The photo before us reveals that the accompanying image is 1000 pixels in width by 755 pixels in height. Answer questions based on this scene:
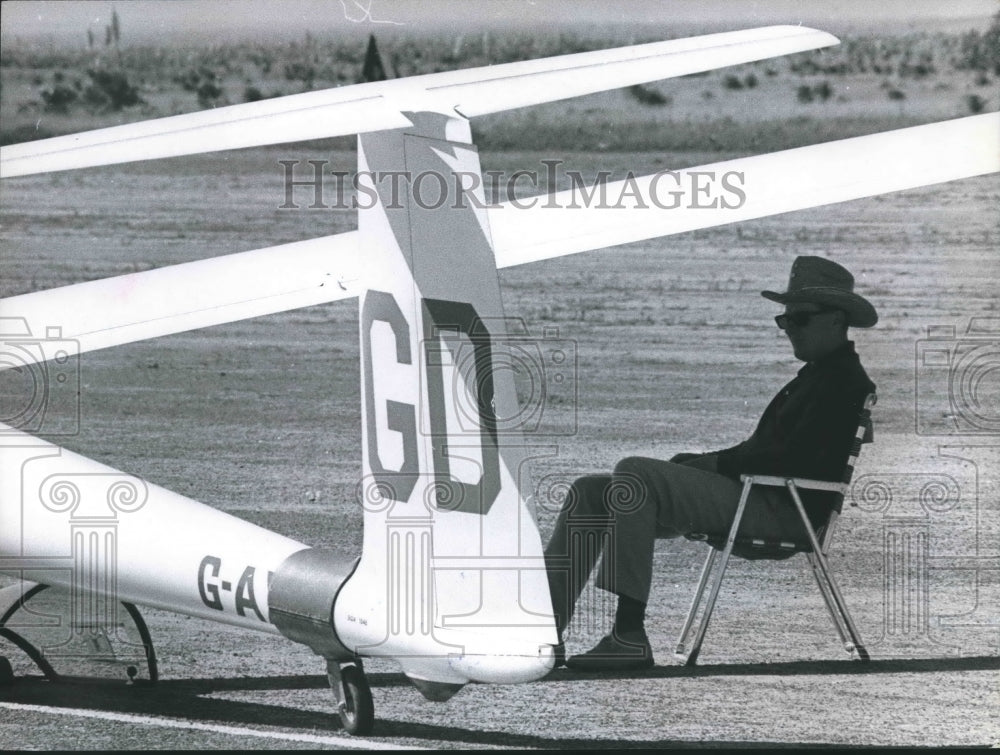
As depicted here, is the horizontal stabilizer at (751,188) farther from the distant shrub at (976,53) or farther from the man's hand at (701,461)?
the distant shrub at (976,53)

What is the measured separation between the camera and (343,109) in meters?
3.50

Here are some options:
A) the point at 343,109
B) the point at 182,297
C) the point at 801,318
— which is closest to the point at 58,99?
the point at 182,297

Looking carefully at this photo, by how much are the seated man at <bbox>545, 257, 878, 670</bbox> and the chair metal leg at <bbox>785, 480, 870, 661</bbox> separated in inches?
3.2

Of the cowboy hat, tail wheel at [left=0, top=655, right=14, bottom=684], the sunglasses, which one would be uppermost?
the cowboy hat

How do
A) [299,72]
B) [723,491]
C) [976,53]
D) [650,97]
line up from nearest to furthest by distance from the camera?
[723,491]
[976,53]
[299,72]
[650,97]

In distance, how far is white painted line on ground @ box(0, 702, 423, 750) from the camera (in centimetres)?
417

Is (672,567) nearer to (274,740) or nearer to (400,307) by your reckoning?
(274,740)

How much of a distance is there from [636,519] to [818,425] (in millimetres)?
603

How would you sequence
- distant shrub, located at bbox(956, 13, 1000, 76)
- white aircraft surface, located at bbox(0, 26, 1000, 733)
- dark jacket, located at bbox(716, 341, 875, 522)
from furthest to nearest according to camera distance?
distant shrub, located at bbox(956, 13, 1000, 76) → dark jacket, located at bbox(716, 341, 875, 522) → white aircraft surface, located at bbox(0, 26, 1000, 733)

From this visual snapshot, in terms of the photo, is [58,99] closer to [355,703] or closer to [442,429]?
[355,703]

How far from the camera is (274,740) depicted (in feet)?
14.2

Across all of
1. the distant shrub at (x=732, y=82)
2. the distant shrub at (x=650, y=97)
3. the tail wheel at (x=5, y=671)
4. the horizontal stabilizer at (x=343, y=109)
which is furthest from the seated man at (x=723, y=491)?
the distant shrub at (x=732, y=82)

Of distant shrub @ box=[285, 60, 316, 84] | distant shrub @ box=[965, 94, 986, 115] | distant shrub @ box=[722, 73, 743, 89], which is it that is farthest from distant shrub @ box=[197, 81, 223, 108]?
distant shrub @ box=[965, 94, 986, 115]

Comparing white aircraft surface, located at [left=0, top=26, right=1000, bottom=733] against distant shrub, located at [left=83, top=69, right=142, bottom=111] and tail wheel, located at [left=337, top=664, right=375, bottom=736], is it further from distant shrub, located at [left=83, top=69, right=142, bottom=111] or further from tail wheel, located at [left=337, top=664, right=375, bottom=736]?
distant shrub, located at [left=83, top=69, right=142, bottom=111]
